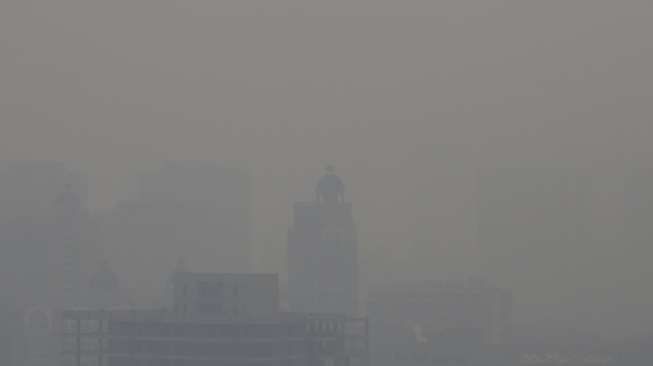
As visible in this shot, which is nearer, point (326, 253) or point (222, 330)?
point (222, 330)

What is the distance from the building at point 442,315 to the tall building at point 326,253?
4.07 metres

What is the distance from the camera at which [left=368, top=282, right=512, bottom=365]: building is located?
16350 cm

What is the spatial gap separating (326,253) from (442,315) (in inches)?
564

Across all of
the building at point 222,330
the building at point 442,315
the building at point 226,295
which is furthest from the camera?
the building at point 442,315

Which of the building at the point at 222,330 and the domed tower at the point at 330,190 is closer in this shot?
the building at the point at 222,330

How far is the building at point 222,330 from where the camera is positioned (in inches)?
3935

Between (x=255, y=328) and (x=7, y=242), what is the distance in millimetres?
88106

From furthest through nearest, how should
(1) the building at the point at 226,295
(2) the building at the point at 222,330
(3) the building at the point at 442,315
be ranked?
(3) the building at the point at 442,315
(1) the building at the point at 226,295
(2) the building at the point at 222,330

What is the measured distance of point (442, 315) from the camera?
586 feet

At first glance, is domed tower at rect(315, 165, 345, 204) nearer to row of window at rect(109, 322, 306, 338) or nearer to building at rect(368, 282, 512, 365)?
building at rect(368, 282, 512, 365)

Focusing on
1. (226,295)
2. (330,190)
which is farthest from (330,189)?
(226,295)

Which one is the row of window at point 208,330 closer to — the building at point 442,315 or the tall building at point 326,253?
the building at point 442,315

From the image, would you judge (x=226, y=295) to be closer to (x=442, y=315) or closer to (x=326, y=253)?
(x=326, y=253)

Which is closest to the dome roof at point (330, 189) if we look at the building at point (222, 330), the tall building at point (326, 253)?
the tall building at point (326, 253)
